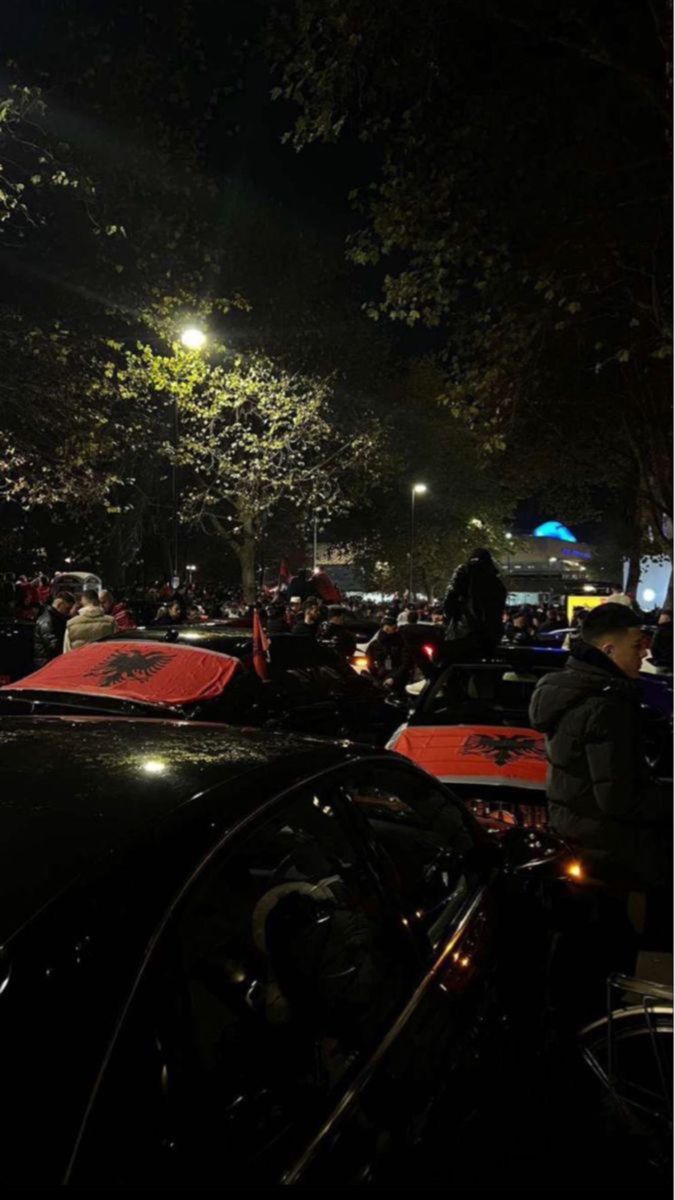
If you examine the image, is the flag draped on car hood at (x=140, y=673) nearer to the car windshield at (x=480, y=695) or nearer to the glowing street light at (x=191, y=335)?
the car windshield at (x=480, y=695)

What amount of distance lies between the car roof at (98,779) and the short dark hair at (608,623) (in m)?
1.54

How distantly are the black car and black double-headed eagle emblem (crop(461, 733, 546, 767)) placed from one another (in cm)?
259

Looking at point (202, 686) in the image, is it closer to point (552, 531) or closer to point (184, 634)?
point (184, 634)

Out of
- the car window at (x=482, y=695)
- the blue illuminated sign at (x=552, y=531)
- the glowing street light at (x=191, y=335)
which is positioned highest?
the blue illuminated sign at (x=552, y=531)

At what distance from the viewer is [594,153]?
1063 cm

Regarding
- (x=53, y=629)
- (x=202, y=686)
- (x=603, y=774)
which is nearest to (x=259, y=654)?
(x=202, y=686)

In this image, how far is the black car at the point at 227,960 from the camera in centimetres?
144

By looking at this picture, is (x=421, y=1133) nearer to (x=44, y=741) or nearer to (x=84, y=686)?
(x=44, y=741)

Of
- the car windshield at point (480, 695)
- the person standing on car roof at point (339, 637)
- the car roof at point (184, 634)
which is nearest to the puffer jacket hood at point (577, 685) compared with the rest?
the car windshield at point (480, 695)

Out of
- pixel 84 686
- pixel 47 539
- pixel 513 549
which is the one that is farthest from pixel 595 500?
pixel 84 686

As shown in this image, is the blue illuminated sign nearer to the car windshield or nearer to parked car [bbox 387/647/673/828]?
the car windshield

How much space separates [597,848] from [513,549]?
50314 millimetres

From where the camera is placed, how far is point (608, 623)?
3.95 meters

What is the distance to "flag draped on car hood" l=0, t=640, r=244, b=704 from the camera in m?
7.22
